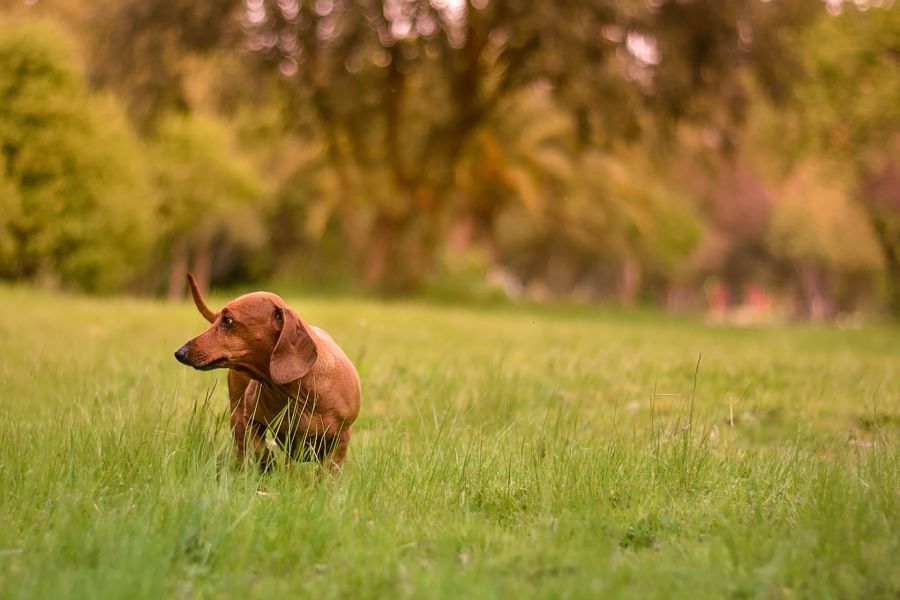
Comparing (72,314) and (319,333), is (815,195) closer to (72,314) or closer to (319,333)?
(72,314)

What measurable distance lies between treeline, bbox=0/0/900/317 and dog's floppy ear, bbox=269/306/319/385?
46.0ft

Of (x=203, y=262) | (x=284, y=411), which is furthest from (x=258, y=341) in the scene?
(x=203, y=262)

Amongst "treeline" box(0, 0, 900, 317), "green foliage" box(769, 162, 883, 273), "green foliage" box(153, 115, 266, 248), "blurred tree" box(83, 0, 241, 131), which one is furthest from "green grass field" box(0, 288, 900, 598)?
"green foliage" box(153, 115, 266, 248)

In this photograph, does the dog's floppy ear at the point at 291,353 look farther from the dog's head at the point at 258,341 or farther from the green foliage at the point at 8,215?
the green foliage at the point at 8,215

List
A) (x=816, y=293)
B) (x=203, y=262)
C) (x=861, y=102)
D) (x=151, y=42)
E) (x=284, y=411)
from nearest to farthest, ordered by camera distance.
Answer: (x=284, y=411) < (x=151, y=42) < (x=861, y=102) < (x=203, y=262) < (x=816, y=293)

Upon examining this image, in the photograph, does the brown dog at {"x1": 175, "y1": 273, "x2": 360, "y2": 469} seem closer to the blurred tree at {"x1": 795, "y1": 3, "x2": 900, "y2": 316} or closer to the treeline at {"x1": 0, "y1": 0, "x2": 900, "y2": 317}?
the treeline at {"x1": 0, "y1": 0, "x2": 900, "y2": 317}

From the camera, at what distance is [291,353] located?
4.36 m

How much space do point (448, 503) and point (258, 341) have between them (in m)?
1.19

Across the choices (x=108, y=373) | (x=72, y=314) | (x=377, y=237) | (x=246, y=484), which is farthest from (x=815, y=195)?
(x=246, y=484)

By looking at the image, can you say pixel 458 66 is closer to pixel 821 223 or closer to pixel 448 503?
pixel 448 503

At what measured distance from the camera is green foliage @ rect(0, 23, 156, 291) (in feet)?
65.7

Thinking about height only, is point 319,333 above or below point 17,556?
above

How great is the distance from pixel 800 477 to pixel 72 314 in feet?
37.0

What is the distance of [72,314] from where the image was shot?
525 inches
